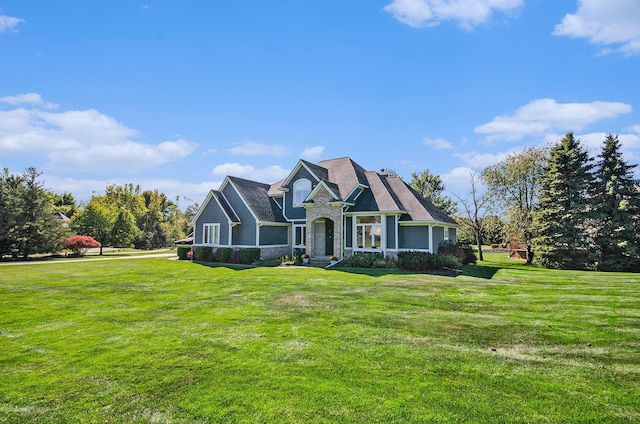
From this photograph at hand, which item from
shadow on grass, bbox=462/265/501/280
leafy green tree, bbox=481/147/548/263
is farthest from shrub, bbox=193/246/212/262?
leafy green tree, bbox=481/147/548/263

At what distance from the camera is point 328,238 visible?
25172mm

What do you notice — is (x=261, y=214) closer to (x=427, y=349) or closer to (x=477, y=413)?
(x=427, y=349)

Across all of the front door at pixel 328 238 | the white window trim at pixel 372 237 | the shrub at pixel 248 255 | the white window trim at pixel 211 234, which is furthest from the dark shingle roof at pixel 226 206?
the white window trim at pixel 372 237

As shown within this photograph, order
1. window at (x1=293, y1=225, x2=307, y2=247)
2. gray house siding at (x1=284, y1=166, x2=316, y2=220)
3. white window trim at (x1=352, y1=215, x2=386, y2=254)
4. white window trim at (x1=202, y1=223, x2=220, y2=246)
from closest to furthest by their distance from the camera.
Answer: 1. white window trim at (x1=352, y1=215, x2=386, y2=254)
2. gray house siding at (x1=284, y1=166, x2=316, y2=220)
3. window at (x1=293, y1=225, x2=307, y2=247)
4. white window trim at (x1=202, y1=223, x2=220, y2=246)

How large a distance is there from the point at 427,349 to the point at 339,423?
9.68 ft

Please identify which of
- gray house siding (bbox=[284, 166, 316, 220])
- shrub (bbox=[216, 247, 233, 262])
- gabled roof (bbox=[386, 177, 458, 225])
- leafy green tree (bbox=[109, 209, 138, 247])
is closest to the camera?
gabled roof (bbox=[386, 177, 458, 225])

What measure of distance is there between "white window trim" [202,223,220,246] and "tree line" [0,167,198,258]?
14333 mm

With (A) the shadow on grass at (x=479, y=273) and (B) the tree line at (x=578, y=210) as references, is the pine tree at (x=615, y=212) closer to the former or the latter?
(B) the tree line at (x=578, y=210)

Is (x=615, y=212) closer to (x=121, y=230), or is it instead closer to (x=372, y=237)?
(x=372, y=237)

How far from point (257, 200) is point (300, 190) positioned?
12.9 ft

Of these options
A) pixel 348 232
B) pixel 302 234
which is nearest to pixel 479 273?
pixel 348 232

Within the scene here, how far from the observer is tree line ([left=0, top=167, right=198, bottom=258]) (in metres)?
28.0

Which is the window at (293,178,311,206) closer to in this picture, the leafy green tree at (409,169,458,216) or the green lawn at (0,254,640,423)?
the green lawn at (0,254,640,423)

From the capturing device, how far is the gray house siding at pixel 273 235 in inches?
1003
